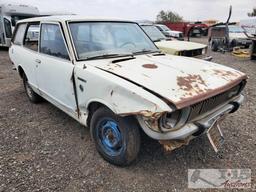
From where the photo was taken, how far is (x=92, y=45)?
3.31m

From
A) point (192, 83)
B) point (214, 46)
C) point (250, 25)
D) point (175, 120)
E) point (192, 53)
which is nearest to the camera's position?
point (175, 120)

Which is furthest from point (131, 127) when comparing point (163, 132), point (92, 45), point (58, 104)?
point (58, 104)

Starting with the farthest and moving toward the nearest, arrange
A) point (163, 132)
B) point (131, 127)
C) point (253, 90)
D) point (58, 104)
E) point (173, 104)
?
point (253, 90) → point (58, 104) → point (131, 127) → point (163, 132) → point (173, 104)

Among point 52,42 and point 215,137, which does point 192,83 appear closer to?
point 215,137

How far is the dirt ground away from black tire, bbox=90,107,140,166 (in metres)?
0.15

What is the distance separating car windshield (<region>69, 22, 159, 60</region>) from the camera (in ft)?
10.6

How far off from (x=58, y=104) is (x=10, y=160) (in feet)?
3.47

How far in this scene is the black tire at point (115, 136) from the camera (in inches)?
102

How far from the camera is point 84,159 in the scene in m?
3.06

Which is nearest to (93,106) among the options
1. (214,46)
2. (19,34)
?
(19,34)

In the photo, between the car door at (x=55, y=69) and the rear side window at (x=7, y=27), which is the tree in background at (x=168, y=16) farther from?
the car door at (x=55, y=69)

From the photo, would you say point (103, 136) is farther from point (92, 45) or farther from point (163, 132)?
point (92, 45)

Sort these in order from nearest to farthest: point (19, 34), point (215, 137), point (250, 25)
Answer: point (215, 137) < point (19, 34) < point (250, 25)

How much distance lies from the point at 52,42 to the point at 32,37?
135 centimetres
